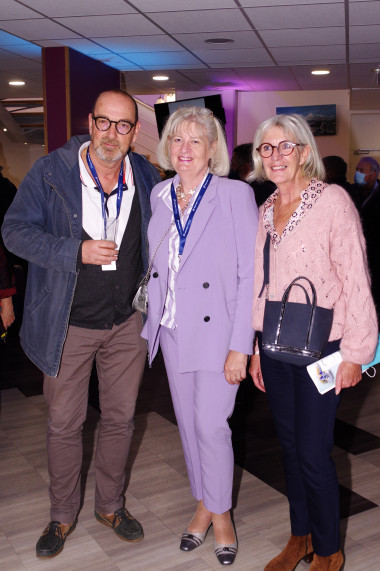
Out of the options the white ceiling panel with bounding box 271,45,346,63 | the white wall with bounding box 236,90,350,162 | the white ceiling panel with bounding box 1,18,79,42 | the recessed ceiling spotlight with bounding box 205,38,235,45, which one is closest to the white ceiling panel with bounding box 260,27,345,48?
the white ceiling panel with bounding box 271,45,346,63

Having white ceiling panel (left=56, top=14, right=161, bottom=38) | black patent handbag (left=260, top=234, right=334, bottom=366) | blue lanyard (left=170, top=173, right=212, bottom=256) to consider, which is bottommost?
black patent handbag (left=260, top=234, right=334, bottom=366)

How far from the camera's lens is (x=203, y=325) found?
2.30 metres

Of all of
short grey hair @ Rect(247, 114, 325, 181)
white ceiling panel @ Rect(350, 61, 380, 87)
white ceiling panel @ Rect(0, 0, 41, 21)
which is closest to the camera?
short grey hair @ Rect(247, 114, 325, 181)

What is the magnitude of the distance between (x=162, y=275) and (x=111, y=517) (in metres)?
1.15

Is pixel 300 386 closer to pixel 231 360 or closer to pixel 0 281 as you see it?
pixel 231 360

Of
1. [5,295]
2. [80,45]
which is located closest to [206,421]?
[5,295]

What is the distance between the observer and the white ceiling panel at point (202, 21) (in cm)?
554

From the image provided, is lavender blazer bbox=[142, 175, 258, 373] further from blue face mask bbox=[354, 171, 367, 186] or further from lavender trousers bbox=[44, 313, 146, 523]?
blue face mask bbox=[354, 171, 367, 186]

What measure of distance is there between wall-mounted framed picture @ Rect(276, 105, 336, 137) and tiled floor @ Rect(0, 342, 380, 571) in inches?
290

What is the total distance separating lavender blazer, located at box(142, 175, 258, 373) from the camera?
7.42 ft

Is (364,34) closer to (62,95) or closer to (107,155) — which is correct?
(62,95)

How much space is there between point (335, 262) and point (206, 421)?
0.81 metres

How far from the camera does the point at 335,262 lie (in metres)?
1.99

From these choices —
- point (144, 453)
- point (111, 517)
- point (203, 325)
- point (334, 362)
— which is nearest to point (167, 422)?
point (144, 453)
